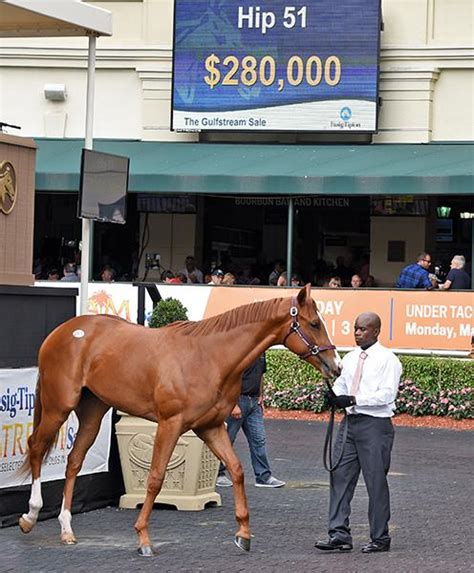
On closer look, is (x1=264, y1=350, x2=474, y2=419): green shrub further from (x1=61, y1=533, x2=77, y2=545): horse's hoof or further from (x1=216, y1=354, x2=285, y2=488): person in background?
(x1=61, y1=533, x2=77, y2=545): horse's hoof

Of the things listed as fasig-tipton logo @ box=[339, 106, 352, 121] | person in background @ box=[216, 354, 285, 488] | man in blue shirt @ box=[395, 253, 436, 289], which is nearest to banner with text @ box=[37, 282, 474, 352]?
man in blue shirt @ box=[395, 253, 436, 289]

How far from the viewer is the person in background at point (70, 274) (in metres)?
24.5

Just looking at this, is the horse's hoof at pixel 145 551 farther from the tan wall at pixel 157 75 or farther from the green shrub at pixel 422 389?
the tan wall at pixel 157 75

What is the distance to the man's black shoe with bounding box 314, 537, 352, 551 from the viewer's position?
987 centimetres

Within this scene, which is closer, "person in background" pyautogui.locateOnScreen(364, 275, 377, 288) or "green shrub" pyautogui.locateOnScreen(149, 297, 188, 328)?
"green shrub" pyautogui.locateOnScreen(149, 297, 188, 328)

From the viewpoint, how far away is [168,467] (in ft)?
37.9

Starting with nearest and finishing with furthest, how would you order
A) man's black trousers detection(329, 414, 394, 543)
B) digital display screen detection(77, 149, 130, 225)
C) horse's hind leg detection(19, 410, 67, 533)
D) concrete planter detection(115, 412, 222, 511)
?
1. man's black trousers detection(329, 414, 394, 543)
2. horse's hind leg detection(19, 410, 67, 533)
3. concrete planter detection(115, 412, 222, 511)
4. digital display screen detection(77, 149, 130, 225)

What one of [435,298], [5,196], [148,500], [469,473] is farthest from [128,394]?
[435,298]

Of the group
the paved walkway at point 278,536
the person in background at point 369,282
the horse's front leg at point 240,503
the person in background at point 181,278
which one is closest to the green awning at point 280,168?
the person in background at point 181,278

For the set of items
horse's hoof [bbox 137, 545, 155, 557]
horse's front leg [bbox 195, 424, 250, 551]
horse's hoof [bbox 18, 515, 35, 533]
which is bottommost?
horse's hoof [bbox 137, 545, 155, 557]

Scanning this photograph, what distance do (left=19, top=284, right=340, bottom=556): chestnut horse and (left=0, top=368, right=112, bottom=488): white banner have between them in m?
0.19

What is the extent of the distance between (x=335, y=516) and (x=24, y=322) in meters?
3.07

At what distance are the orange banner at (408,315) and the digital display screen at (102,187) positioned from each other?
9.83 meters

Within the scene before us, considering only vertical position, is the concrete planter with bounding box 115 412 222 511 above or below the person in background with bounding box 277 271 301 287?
below
